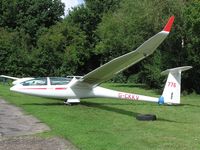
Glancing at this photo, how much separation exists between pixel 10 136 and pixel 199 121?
23.6ft

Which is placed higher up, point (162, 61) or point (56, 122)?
point (162, 61)

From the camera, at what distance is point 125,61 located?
17.7 metres

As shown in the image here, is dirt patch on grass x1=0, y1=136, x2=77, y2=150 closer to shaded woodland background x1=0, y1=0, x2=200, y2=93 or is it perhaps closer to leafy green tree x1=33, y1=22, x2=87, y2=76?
shaded woodland background x1=0, y1=0, x2=200, y2=93

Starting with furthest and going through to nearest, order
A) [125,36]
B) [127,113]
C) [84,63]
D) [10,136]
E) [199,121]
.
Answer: [84,63], [125,36], [127,113], [199,121], [10,136]

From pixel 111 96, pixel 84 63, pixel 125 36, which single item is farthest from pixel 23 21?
pixel 111 96

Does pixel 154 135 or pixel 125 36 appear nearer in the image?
pixel 154 135

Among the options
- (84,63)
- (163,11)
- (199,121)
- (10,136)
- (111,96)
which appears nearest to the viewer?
(10,136)

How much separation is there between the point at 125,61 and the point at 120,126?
406 cm

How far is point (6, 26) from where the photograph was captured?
69.6 metres

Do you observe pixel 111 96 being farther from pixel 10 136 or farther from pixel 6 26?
pixel 6 26

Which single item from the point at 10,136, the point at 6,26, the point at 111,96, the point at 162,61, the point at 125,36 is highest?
the point at 6,26

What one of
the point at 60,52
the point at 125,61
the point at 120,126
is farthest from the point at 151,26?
the point at 60,52

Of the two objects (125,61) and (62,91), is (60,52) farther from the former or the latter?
(125,61)

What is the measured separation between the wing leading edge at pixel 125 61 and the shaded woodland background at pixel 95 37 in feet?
35.6
